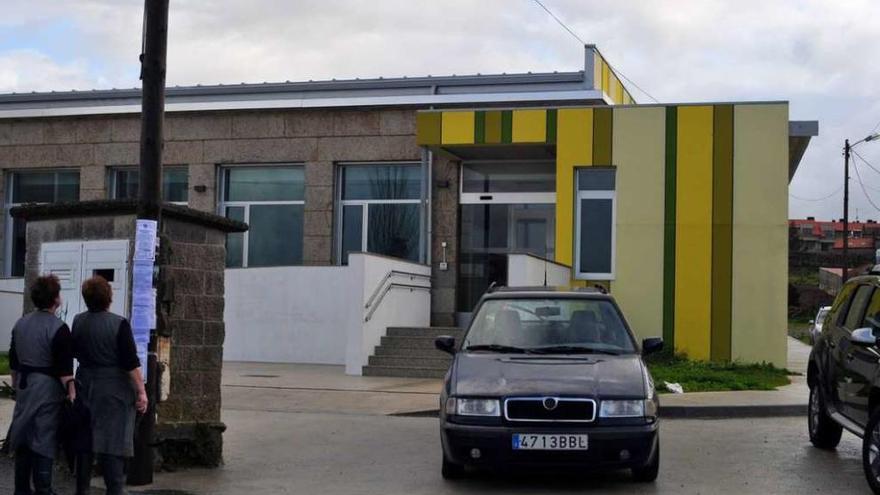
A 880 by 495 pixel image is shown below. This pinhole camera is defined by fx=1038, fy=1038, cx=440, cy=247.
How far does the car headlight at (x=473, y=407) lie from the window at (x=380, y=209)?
14.3 metres

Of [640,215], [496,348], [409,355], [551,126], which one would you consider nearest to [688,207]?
[640,215]

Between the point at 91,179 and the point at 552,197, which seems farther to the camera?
the point at 91,179

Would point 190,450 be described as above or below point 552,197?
below

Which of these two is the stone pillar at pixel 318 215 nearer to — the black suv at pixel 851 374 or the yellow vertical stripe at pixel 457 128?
the yellow vertical stripe at pixel 457 128

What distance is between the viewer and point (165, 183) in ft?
79.0

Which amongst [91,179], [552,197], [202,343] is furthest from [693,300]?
[91,179]

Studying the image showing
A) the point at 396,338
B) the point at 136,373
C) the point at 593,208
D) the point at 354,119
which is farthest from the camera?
the point at 354,119

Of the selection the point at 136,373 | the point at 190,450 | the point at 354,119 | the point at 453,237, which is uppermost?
the point at 354,119

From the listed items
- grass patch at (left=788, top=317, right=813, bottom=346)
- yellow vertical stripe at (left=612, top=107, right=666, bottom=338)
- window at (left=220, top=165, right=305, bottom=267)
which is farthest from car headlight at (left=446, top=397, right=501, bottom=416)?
grass patch at (left=788, top=317, right=813, bottom=346)

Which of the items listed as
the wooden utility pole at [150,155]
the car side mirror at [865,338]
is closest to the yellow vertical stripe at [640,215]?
the car side mirror at [865,338]

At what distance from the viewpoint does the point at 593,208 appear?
20484 millimetres

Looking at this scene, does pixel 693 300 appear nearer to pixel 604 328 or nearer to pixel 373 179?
pixel 373 179

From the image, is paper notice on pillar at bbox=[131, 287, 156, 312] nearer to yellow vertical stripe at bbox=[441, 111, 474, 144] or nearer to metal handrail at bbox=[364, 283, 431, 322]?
metal handrail at bbox=[364, 283, 431, 322]

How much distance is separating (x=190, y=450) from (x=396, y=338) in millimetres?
9954
